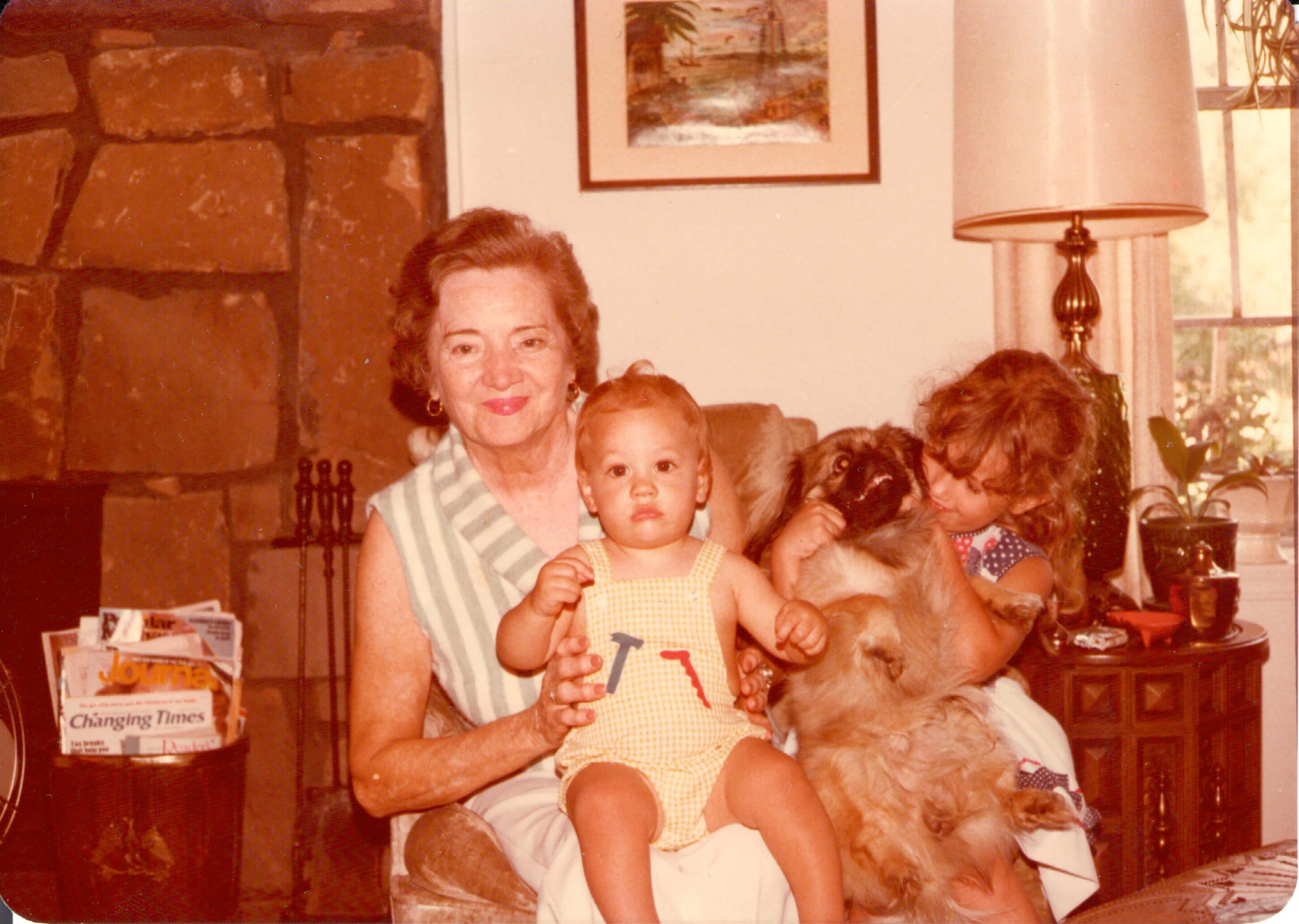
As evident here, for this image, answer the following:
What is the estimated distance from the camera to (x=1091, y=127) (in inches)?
81.5

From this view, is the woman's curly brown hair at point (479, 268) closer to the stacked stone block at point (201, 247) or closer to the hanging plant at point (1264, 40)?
the stacked stone block at point (201, 247)

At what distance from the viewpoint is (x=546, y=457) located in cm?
160

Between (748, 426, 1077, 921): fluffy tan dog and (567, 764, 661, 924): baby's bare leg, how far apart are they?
277mm

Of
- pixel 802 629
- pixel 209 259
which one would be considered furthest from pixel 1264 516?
pixel 209 259

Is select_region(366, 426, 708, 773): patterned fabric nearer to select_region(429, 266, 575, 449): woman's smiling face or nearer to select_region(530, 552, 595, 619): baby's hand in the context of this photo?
select_region(429, 266, 575, 449): woman's smiling face

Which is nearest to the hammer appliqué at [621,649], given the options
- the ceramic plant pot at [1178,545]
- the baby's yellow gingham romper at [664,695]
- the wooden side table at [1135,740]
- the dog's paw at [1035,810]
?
the baby's yellow gingham romper at [664,695]

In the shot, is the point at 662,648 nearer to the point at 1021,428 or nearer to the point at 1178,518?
the point at 1021,428

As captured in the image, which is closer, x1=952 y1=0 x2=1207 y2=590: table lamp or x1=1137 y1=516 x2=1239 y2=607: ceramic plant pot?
x1=952 y1=0 x2=1207 y2=590: table lamp

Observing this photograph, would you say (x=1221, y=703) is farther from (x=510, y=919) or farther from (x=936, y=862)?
(x=510, y=919)

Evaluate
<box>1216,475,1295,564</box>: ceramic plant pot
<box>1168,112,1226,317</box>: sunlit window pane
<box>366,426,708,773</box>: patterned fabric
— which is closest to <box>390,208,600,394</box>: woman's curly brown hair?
<box>366,426,708,773</box>: patterned fabric

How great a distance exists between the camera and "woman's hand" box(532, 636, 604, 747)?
1.24 meters

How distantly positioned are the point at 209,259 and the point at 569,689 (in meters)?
1.63

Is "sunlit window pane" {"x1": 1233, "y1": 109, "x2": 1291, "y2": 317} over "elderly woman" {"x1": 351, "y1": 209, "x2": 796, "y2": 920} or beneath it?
over

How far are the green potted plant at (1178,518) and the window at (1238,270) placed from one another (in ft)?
0.44
